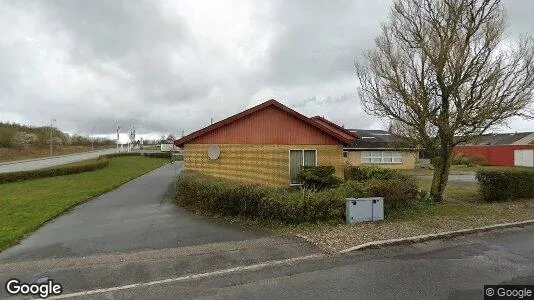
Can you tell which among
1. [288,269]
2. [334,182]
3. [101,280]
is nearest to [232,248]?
[288,269]

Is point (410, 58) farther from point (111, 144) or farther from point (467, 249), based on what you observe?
point (111, 144)

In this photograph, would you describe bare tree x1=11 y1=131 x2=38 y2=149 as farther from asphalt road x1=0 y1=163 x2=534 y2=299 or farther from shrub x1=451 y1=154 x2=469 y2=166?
shrub x1=451 y1=154 x2=469 y2=166

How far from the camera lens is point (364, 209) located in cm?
907

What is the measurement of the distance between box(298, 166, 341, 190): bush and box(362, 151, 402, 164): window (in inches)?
726

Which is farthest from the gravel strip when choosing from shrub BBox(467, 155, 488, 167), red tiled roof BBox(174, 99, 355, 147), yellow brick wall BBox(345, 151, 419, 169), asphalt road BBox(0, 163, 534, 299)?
shrub BBox(467, 155, 488, 167)

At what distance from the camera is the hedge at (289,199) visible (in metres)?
8.79

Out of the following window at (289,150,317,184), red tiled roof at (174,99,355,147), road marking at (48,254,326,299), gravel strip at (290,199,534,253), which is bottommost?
road marking at (48,254,326,299)

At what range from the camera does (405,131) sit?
44.3 ft

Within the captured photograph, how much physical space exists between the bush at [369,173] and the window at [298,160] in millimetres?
1938

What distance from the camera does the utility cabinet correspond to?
8930 mm

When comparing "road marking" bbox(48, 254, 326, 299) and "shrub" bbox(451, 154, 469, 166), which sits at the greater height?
"shrub" bbox(451, 154, 469, 166)

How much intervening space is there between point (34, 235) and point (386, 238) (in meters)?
8.57

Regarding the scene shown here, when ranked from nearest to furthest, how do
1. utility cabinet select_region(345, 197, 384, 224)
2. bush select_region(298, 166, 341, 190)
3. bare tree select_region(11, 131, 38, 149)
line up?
utility cabinet select_region(345, 197, 384, 224) < bush select_region(298, 166, 341, 190) < bare tree select_region(11, 131, 38, 149)

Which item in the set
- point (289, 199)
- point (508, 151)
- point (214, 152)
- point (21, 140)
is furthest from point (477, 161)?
point (21, 140)
